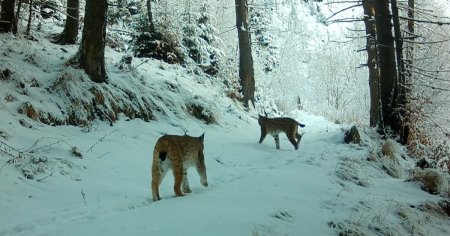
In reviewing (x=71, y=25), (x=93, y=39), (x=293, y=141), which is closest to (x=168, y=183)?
(x=93, y=39)

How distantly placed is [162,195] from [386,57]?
9.88 meters

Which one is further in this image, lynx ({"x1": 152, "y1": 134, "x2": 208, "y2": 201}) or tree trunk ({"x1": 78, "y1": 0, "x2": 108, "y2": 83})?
tree trunk ({"x1": 78, "y1": 0, "x2": 108, "y2": 83})

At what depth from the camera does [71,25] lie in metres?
13.0

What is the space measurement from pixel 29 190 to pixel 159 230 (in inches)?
94.2

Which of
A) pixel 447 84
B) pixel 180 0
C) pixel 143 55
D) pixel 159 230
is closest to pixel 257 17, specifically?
pixel 180 0

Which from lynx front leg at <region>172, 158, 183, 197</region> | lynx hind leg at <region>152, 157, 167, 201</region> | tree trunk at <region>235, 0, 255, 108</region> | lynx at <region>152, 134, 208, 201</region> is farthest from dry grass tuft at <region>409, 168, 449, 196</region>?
Result: tree trunk at <region>235, 0, 255, 108</region>

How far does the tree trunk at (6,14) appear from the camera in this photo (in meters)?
11.3

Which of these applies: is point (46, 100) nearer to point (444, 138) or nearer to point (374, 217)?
point (374, 217)

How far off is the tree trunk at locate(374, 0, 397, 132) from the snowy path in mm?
3777

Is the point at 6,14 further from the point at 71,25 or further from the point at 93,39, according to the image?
the point at 93,39

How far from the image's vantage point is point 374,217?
7180 mm

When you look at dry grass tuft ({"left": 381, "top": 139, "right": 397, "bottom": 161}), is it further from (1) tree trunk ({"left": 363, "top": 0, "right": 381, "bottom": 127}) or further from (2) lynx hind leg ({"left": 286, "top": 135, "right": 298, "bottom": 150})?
(1) tree trunk ({"left": 363, "top": 0, "right": 381, "bottom": 127})

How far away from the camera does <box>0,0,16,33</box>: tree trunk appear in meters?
11.3

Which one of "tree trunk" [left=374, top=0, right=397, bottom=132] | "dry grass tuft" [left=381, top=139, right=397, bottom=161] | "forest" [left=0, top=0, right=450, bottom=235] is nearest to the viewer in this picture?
"forest" [left=0, top=0, right=450, bottom=235]
